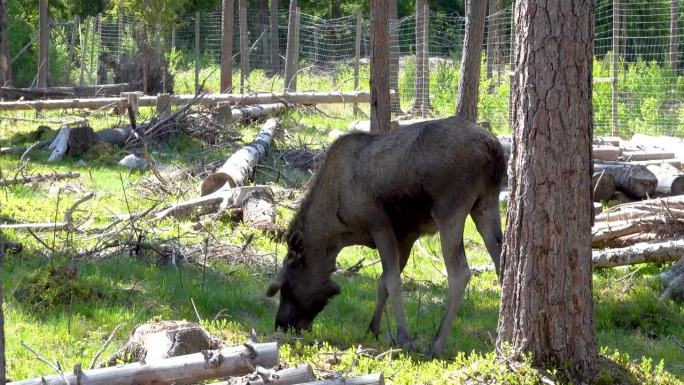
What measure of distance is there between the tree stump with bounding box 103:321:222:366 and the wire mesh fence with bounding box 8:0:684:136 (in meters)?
8.25

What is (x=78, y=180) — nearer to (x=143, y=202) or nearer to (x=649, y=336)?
(x=143, y=202)

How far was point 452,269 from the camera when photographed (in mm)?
7816

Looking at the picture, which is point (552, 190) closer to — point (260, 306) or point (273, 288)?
point (273, 288)

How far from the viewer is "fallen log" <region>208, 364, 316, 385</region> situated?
5.48 meters

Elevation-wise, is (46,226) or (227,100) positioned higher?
(227,100)

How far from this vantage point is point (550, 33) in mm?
6082

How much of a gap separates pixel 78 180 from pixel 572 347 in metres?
9.96

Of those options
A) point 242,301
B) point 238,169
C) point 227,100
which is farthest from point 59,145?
point 242,301

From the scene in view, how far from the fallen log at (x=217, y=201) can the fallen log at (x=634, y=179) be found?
16.3 feet

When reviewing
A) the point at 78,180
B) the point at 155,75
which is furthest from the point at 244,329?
the point at 155,75

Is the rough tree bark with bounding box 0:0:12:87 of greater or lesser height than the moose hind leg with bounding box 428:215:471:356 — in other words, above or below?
above

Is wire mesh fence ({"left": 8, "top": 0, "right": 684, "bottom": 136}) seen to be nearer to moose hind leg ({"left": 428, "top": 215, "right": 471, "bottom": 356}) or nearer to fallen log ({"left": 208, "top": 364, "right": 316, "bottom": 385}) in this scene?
moose hind leg ({"left": 428, "top": 215, "right": 471, "bottom": 356})

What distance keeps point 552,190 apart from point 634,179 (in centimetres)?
805

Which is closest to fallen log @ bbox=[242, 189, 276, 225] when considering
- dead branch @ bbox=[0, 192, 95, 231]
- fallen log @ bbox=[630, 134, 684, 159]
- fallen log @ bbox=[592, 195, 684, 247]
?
dead branch @ bbox=[0, 192, 95, 231]
